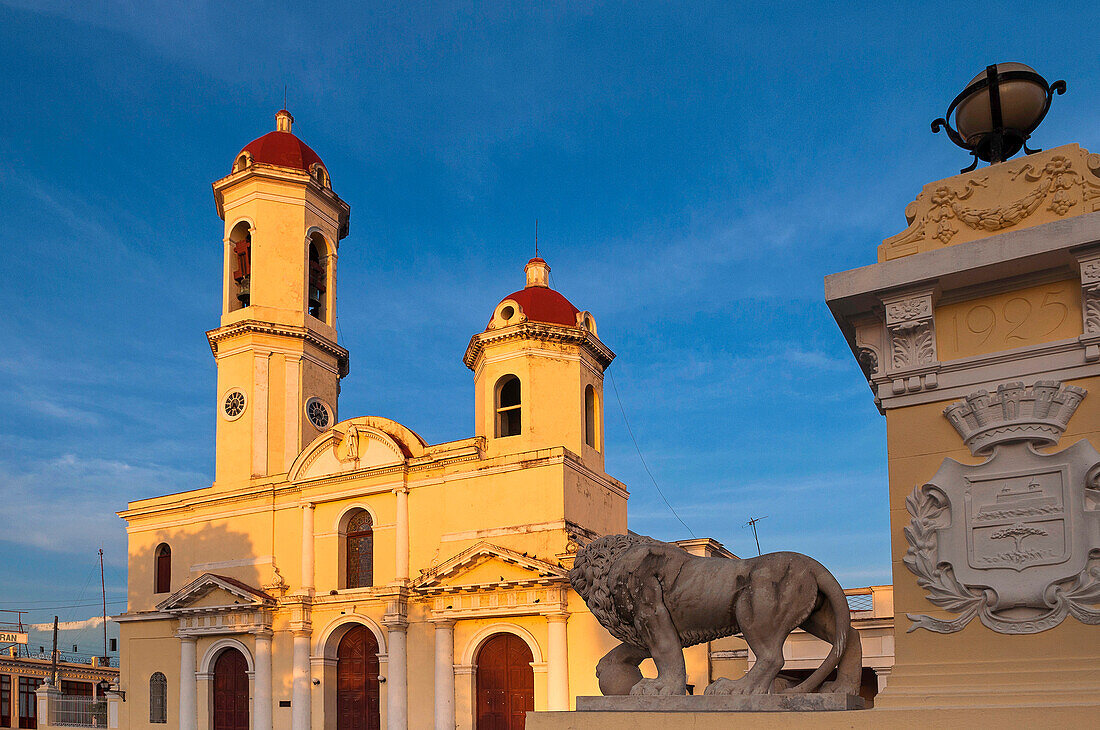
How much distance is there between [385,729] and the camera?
23328 mm

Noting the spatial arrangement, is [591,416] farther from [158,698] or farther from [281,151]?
[158,698]

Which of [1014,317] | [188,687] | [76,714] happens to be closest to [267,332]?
[188,687]

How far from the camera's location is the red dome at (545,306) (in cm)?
2486

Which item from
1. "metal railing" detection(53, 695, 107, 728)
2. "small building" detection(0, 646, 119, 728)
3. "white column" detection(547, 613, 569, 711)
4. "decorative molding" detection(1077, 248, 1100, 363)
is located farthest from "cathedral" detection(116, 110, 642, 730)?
"decorative molding" detection(1077, 248, 1100, 363)

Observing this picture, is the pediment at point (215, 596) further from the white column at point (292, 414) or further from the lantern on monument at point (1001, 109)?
the lantern on monument at point (1001, 109)

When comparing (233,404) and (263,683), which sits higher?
(233,404)

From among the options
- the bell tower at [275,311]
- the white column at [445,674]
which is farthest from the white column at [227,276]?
the white column at [445,674]

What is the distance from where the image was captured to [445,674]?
74.2 feet

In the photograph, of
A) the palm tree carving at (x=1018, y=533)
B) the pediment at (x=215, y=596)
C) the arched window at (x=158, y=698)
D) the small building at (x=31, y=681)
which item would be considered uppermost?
the palm tree carving at (x=1018, y=533)

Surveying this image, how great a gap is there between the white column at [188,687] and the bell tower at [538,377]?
10593 mm

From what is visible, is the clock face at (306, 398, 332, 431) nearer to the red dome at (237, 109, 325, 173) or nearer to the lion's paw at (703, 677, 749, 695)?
the red dome at (237, 109, 325, 173)

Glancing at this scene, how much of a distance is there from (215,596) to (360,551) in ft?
14.8

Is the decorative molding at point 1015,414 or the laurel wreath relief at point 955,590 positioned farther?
the decorative molding at point 1015,414

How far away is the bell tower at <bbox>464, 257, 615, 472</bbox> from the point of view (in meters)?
24.1
